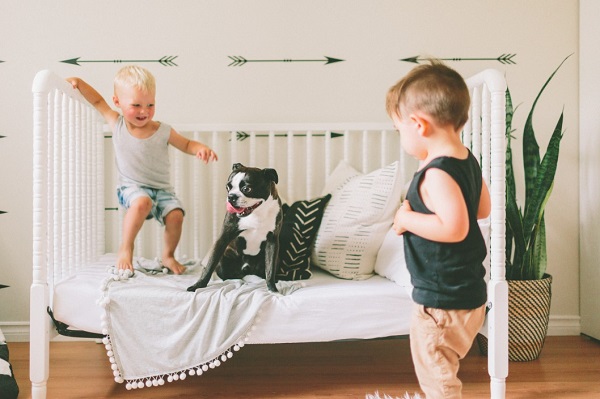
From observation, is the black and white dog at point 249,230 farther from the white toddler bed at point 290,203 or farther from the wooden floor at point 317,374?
the wooden floor at point 317,374

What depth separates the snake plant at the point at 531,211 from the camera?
6.28ft

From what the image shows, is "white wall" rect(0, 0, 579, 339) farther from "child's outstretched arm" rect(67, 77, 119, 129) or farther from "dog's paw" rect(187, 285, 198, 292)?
"dog's paw" rect(187, 285, 198, 292)

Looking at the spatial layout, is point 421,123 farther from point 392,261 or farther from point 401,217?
point 392,261

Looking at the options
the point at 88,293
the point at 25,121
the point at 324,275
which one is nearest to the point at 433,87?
the point at 324,275

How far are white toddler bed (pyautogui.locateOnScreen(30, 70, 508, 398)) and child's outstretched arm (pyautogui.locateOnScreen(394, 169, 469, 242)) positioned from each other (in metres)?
0.50

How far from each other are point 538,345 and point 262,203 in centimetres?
110

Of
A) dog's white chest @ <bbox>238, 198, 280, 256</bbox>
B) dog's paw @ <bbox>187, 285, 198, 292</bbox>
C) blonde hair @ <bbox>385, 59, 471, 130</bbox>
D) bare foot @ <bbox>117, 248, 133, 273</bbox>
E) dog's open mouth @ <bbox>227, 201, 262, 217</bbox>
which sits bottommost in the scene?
dog's paw @ <bbox>187, 285, 198, 292</bbox>

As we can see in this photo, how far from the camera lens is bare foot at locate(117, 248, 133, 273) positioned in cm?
172

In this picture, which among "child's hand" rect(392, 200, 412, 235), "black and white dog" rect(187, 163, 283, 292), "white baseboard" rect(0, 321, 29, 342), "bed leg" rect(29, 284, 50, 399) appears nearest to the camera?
"child's hand" rect(392, 200, 412, 235)

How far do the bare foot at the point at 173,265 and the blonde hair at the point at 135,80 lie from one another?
57 centimetres

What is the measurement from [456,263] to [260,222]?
0.69 m

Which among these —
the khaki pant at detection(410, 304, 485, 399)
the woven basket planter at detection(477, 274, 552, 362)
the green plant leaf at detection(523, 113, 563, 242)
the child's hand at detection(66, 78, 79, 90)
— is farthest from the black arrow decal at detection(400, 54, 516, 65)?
the khaki pant at detection(410, 304, 485, 399)

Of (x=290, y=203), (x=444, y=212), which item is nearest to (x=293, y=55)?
(x=290, y=203)

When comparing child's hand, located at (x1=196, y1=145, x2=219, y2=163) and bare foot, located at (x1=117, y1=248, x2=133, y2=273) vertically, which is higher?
child's hand, located at (x1=196, y1=145, x2=219, y2=163)
